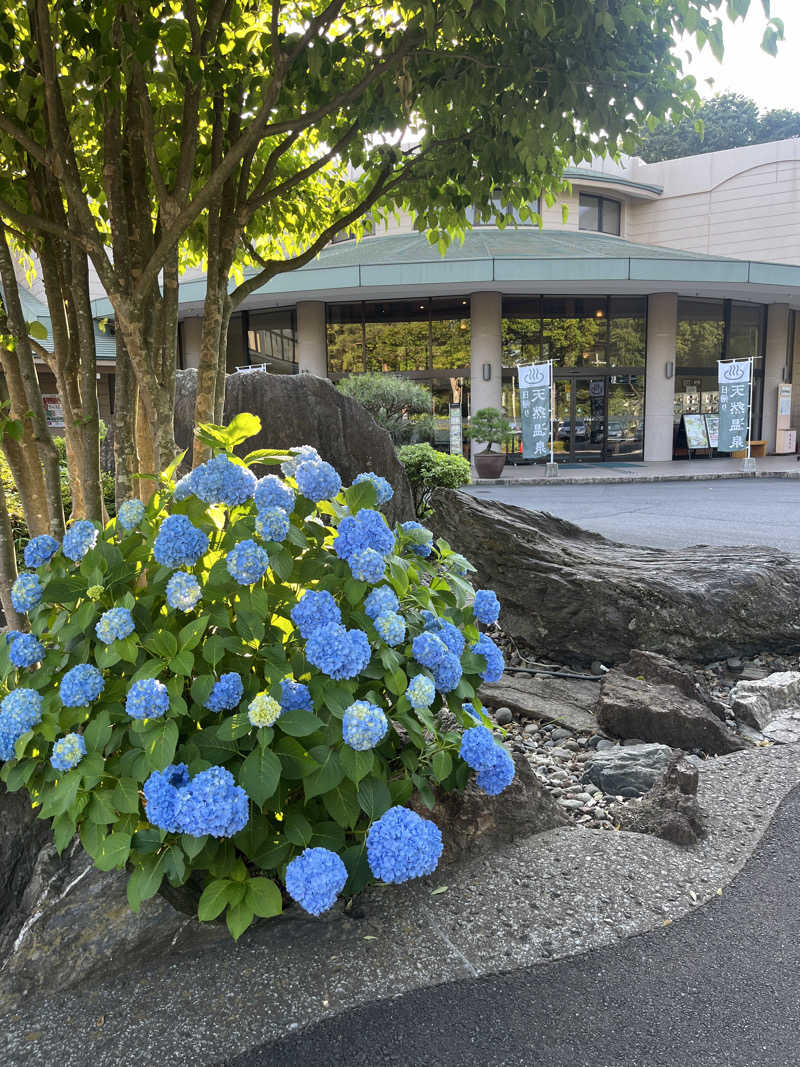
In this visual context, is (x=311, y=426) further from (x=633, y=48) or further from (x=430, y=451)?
(x=633, y=48)

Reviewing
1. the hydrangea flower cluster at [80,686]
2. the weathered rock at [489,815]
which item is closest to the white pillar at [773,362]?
the weathered rock at [489,815]

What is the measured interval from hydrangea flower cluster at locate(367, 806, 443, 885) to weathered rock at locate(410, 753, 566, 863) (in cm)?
58

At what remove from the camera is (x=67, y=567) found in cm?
215

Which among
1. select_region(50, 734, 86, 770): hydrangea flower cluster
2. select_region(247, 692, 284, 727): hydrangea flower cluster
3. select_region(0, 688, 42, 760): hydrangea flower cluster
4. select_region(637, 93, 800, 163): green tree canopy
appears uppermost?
select_region(637, 93, 800, 163): green tree canopy

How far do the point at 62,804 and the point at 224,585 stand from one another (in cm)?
Result: 65

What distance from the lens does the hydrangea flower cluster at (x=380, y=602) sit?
193 centimetres

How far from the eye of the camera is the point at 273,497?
6.31 ft

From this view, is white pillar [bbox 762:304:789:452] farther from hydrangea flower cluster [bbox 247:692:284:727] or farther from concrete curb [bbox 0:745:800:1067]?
hydrangea flower cluster [bbox 247:692:284:727]

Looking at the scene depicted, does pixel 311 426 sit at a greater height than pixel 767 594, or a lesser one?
greater

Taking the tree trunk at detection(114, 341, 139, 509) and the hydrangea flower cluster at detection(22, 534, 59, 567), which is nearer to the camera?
the hydrangea flower cluster at detection(22, 534, 59, 567)

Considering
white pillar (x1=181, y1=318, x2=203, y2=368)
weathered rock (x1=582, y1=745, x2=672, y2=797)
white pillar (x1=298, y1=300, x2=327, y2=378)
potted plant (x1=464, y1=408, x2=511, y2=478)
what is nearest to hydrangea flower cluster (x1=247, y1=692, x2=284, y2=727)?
weathered rock (x1=582, y1=745, x2=672, y2=797)

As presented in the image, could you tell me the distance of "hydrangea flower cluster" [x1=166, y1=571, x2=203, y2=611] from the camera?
6.05 feet

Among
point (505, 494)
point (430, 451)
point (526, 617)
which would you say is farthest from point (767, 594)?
point (505, 494)

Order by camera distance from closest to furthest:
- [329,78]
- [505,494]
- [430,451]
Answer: [329,78] → [430,451] → [505,494]
